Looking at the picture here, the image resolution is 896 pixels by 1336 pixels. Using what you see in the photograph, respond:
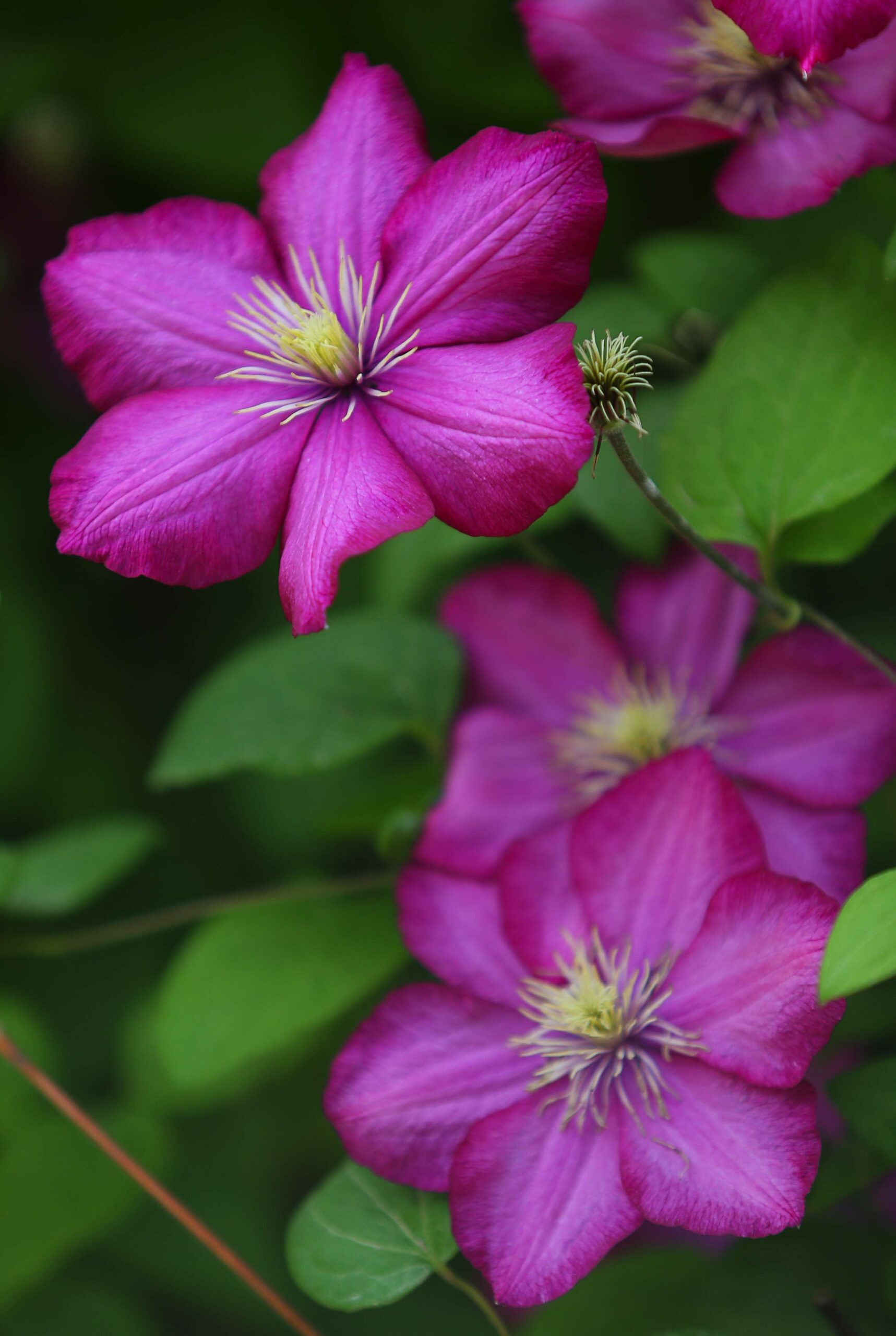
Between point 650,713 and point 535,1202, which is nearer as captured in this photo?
point 535,1202

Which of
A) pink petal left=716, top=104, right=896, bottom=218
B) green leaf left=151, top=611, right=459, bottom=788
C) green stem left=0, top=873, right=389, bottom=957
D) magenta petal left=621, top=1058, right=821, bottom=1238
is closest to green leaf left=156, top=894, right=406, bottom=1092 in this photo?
green stem left=0, top=873, right=389, bottom=957

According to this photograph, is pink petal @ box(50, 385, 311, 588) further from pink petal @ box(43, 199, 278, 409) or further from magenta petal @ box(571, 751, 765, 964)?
magenta petal @ box(571, 751, 765, 964)

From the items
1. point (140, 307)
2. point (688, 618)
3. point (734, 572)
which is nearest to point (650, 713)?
point (688, 618)

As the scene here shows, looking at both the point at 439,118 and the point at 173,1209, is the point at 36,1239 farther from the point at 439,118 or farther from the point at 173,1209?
the point at 439,118

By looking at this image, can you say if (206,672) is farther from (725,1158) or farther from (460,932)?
(725,1158)

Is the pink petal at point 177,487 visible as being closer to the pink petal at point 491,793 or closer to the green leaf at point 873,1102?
the pink petal at point 491,793

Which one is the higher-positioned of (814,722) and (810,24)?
(810,24)
